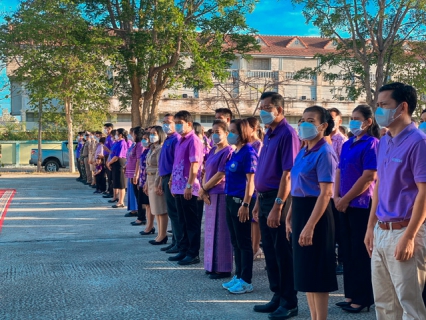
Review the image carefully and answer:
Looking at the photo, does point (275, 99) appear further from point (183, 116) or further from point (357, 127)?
point (183, 116)

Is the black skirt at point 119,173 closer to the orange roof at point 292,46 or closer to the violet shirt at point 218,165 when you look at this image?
the violet shirt at point 218,165

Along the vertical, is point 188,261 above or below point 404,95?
below

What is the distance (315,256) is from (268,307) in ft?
3.90

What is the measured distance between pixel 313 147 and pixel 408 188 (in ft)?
3.72

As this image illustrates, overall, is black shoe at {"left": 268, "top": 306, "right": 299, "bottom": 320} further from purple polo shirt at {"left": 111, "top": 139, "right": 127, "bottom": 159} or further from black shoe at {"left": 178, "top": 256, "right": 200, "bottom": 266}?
purple polo shirt at {"left": 111, "top": 139, "right": 127, "bottom": 159}

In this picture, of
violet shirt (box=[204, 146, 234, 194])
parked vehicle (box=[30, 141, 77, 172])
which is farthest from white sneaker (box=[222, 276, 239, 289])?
parked vehicle (box=[30, 141, 77, 172])

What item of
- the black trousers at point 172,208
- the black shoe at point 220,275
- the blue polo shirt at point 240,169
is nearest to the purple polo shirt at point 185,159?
the black trousers at point 172,208

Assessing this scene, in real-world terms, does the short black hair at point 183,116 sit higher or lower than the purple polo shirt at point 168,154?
higher

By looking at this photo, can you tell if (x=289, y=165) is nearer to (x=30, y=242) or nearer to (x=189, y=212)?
(x=189, y=212)

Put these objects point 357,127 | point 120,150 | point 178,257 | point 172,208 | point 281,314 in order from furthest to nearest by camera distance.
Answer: point 120,150 < point 172,208 < point 178,257 < point 357,127 < point 281,314

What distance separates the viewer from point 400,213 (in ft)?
12.0

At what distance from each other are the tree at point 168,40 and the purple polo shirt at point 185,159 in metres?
14.3

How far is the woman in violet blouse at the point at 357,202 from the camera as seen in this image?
18.4 feet

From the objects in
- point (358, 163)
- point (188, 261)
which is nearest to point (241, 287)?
point (188, 261)
